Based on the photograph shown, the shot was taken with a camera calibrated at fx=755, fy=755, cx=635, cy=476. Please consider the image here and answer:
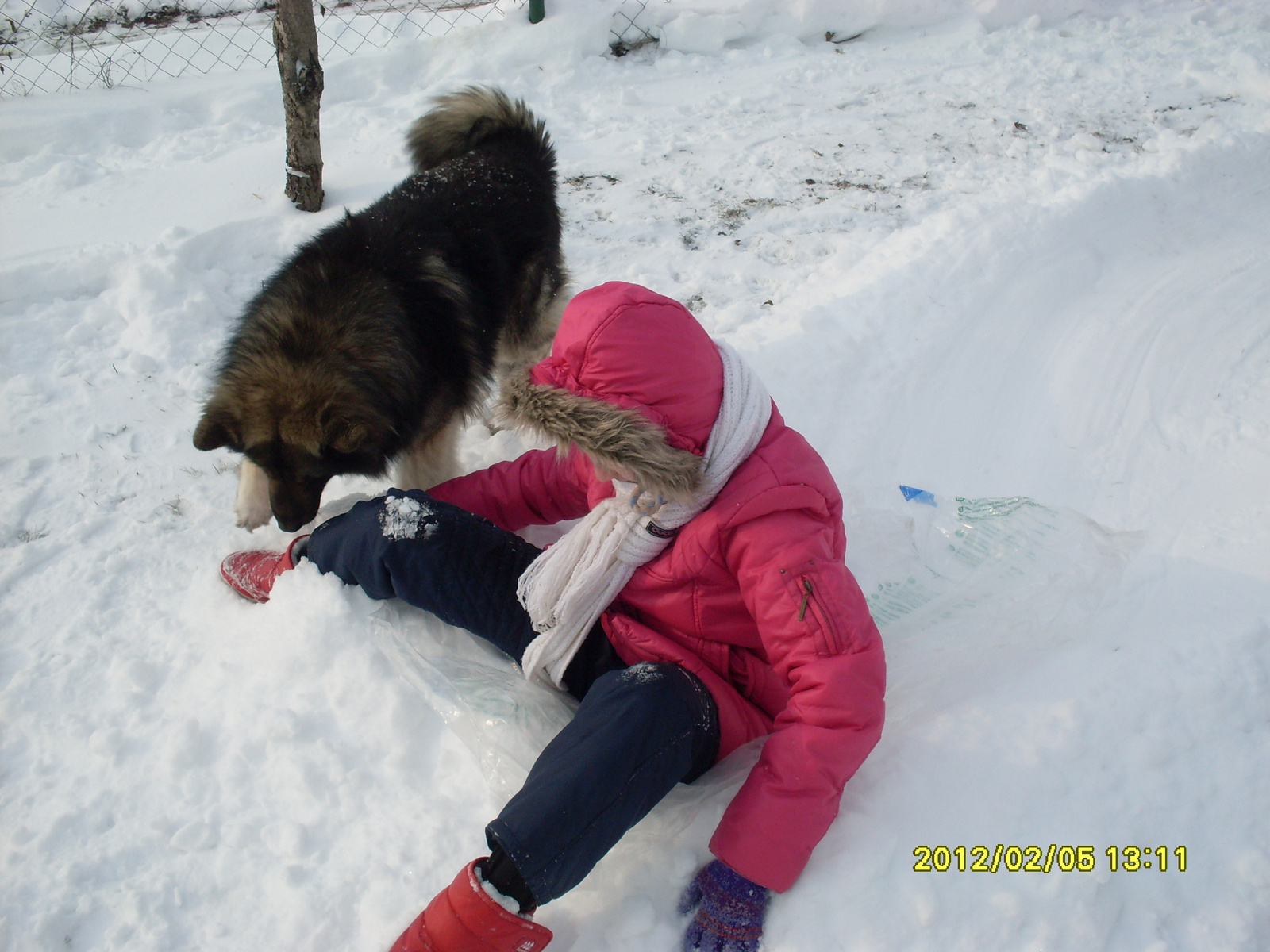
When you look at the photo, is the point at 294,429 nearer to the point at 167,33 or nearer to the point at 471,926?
the point at 471,926

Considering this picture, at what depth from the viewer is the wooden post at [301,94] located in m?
3.57

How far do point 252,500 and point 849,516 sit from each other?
181 cm

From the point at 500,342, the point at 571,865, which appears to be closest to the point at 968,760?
the point at 571,865

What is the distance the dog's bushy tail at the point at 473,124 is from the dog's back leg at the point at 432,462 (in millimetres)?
1276

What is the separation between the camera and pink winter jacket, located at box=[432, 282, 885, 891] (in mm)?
1390

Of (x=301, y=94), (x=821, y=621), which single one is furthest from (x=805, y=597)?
(x=301, y=94)

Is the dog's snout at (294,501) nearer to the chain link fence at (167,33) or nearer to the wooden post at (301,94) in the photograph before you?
the wooden post at (301,94)

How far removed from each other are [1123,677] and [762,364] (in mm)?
1526

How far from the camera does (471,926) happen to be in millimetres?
1276

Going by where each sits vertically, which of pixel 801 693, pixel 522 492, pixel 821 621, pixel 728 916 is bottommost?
pixel 728 916

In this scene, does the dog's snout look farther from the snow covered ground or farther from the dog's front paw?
the dog's front paw

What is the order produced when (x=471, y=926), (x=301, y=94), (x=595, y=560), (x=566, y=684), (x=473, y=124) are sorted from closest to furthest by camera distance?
1. (x=471, y=926)
2. (x=595, y=560)
3. (x=566, y=684)
4. (x=473, y=124)
5. (x=301, y=94)

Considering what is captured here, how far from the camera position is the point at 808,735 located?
139 cm
